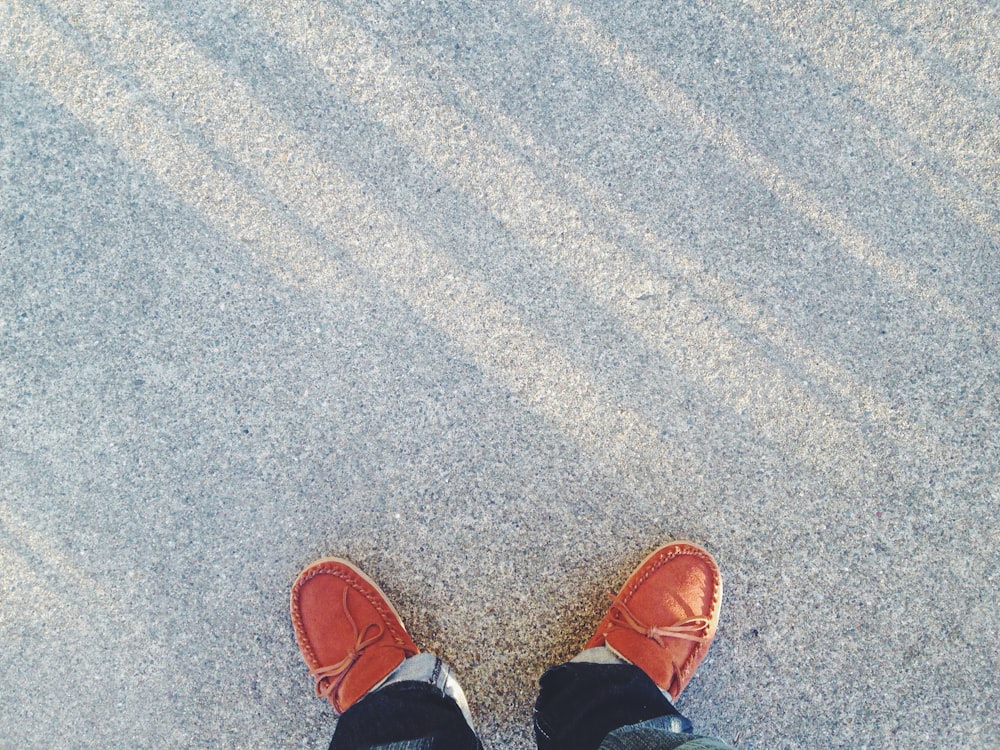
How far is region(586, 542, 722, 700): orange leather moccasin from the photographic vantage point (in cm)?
163

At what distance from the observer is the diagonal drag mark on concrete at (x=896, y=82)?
1704mm

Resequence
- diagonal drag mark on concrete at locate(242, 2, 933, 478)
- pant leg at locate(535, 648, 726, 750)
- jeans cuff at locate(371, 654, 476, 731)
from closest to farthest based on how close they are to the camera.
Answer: pant leg at locate(535, 648, 726, 750) < jeans cuff at locate(371, 654, 476, 731) < diagonal drag mark on concrete at locate(242, 2, 933, 478)

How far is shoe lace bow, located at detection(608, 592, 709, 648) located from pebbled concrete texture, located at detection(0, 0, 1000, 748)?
83 mm

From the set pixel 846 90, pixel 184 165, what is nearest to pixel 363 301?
pixel 184 165

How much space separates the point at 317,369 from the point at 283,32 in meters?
0.89

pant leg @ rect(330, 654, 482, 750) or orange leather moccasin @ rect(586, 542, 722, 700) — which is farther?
orange leather moccasin @ rect(586, 542, 722, 700)

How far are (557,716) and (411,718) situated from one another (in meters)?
0.34

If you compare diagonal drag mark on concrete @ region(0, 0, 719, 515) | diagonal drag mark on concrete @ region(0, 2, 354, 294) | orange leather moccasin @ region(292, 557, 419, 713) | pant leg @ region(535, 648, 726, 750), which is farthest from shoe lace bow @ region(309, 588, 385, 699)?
diagonal drag mark on concrete @ region(0, 2, 354, 294)

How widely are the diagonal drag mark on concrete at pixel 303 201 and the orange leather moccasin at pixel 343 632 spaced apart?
0.66m

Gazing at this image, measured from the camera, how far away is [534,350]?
167 cm

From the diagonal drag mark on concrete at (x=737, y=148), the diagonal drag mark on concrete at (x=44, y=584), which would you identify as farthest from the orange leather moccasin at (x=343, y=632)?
the diagonal drag mark on concrete at (x=737, y=148)

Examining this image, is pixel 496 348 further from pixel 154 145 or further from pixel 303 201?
pixel 154 145

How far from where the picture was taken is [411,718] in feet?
4.81

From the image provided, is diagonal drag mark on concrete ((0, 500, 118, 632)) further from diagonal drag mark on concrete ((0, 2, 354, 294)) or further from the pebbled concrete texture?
diagonal drag mark on concrete ((0, 2, 354, 294))
